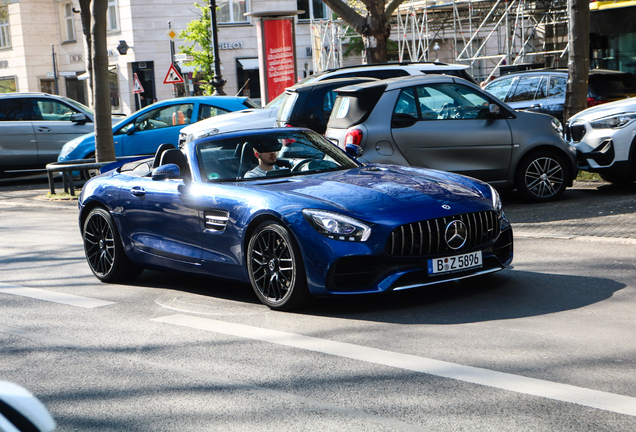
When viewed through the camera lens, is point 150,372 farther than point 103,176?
No

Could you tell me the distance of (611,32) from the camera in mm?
21906

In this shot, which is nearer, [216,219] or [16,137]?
[216,219]

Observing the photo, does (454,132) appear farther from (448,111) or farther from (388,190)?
(388,190)

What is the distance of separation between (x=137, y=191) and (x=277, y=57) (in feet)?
45.9

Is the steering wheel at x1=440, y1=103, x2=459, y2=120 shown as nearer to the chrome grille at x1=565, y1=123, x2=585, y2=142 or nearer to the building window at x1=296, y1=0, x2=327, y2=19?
the chrome grille at x1=565, y1=123, x2=585, y2=142

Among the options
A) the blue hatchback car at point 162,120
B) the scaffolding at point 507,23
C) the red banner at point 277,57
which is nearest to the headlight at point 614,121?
the blue hatchback car at point 162,120

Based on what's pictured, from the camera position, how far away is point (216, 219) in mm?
6547

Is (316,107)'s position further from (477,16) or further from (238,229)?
(477,16)

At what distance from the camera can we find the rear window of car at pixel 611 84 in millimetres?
15500

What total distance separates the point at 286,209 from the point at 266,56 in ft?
50.8

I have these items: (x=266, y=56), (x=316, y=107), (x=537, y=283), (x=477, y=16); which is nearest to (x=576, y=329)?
(x=537, y=283)

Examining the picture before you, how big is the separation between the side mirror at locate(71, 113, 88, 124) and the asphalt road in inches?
459

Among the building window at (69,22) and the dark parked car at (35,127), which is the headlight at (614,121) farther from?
the building window at (69,22)

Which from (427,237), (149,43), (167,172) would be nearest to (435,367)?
(427,237)
